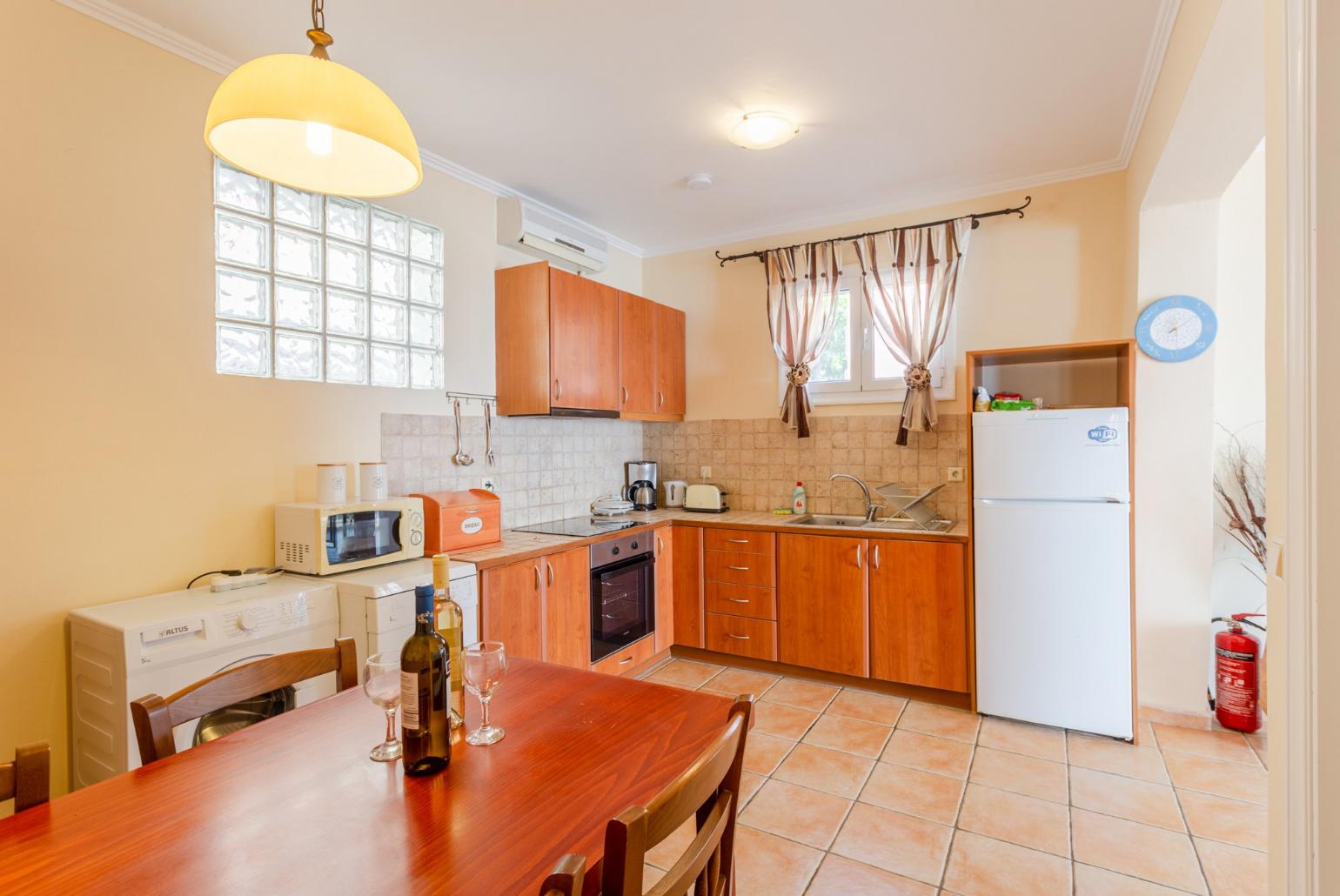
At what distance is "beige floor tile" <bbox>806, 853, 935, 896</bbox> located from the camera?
1845 mm

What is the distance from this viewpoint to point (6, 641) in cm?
183

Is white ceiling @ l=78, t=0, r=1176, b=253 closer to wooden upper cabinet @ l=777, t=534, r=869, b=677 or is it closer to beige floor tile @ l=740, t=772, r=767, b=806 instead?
wooden upper cabinet @ l=777, t=534, r=869, b=677

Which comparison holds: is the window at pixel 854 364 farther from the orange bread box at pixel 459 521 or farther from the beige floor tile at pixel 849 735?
the orange bread box at pixel 459 521

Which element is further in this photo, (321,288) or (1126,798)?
(321,288)

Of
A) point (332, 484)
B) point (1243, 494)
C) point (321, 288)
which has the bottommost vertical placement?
point (1243, 494)

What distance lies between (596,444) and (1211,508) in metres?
3.17

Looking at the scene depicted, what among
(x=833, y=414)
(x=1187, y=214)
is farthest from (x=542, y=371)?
(x=1187, y=214)

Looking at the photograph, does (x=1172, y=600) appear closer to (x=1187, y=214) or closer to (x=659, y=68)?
(x=1187, y=214)

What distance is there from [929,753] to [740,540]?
4.57 feet

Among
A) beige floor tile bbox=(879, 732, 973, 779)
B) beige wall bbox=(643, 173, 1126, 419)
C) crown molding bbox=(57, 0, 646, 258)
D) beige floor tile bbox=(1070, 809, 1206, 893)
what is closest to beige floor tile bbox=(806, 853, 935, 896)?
beige floor tile bbox=(1070, 809, 1206, 893)

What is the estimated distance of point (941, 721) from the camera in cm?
298

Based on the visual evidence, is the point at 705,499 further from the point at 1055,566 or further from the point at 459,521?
the point at 1055,566

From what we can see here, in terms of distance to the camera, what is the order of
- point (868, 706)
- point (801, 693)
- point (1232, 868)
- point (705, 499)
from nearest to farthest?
point (1232, 868)
point (868, 706)
point (801, 693)
point (705, 499)

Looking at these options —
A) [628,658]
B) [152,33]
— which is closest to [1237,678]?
[628,658]
